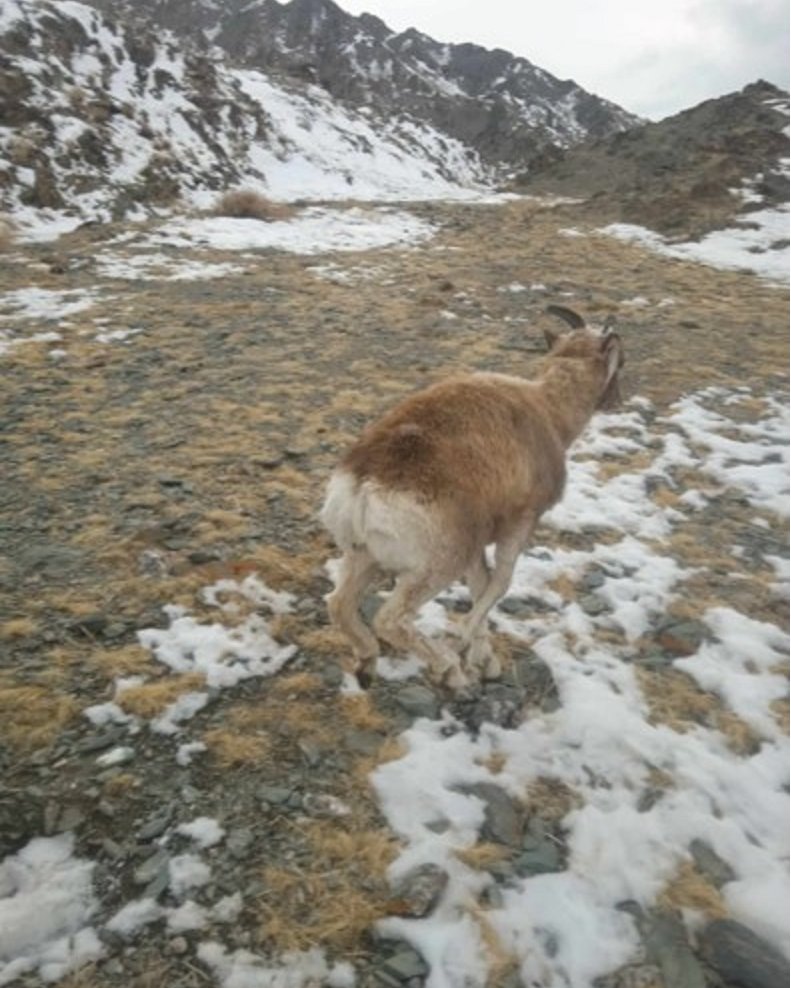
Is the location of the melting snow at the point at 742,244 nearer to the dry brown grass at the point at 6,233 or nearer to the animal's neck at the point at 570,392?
the animal's neck at the point at 570,392

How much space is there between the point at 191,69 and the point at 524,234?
2545 centimetres

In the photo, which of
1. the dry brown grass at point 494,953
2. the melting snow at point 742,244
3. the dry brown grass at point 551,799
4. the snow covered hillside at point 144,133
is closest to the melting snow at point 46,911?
the dry brown grass at point 494,953

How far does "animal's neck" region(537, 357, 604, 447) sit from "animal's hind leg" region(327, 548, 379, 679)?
88.3 inches

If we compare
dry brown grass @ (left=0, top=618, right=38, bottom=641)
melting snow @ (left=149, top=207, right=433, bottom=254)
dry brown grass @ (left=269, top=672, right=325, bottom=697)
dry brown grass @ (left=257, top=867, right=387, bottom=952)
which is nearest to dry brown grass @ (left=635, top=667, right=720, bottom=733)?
dry brown grass @ (left=269, top=672, right=325, bottom=697)

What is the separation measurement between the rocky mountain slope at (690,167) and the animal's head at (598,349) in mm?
18271

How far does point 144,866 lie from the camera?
3.69m

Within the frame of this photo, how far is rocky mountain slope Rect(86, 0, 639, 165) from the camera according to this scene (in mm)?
80062

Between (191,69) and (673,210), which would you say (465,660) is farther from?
(191,69)

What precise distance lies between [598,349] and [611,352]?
4.7 inches

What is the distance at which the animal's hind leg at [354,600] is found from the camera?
188 inches

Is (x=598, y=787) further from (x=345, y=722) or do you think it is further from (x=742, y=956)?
(x=345, y=722)

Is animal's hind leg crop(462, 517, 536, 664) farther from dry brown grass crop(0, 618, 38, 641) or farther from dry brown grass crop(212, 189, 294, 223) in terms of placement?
dry brown grass crop(212, 189, 294, 223)

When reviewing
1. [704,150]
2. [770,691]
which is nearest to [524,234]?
[704,150]

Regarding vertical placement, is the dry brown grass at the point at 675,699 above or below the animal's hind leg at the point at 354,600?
below
